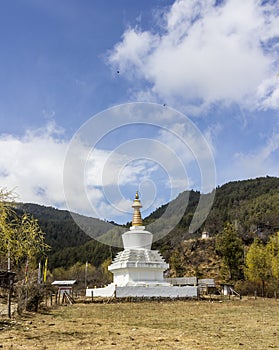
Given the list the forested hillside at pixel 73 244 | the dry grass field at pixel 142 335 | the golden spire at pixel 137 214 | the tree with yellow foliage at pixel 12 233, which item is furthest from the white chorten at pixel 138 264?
the forested hillside at pixel 73 244

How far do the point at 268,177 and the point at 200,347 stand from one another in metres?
180

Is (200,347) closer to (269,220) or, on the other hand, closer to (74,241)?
(269,220)

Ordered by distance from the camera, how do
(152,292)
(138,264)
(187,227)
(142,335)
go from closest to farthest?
1. (142,335)
2. (152,292)
3. (138,264)
4. (187,227)

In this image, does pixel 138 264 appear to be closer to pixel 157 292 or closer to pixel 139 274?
pixel 139 274

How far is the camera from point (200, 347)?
1059cm

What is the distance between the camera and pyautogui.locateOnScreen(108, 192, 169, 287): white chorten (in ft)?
120

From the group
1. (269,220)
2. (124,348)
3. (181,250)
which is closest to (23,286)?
(124,348)

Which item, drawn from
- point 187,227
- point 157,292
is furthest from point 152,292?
point 187,227

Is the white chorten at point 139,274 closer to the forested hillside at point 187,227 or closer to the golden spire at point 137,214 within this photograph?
the golden spire at point 137,214

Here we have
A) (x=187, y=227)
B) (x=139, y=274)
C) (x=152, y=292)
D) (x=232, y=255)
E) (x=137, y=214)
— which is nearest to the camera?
(x=152, y=292)

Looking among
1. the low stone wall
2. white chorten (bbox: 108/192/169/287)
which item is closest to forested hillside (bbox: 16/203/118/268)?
white chorten (bbox: 108/192/169/287)

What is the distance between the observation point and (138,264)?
121 feet

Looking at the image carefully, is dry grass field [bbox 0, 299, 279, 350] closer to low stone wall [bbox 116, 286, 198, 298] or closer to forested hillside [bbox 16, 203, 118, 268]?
low stone wall [bbox 116, 286, 198, 298]

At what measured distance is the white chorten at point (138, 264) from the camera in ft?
120
